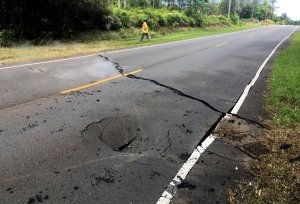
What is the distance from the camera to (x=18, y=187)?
3887mm

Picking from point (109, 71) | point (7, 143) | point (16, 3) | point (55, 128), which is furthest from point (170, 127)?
point (16, 3)

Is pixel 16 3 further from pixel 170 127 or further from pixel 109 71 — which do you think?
pixel 170 127

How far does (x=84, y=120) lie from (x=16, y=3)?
1440cm

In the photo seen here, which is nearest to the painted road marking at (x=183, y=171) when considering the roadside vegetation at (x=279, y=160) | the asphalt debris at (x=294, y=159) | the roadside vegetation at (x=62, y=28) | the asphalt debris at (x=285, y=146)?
the roadside vegetation at (x=279, y=160)

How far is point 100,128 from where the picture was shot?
5840mm

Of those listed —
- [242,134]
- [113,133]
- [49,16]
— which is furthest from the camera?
[49,16]

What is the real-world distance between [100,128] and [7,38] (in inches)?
544

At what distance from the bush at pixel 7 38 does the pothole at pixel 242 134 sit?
14.2m

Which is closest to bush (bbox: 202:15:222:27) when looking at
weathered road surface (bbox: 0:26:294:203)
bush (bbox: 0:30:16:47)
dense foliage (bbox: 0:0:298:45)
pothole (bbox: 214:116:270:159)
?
dense foliage (bbox: 0:0:298:45)

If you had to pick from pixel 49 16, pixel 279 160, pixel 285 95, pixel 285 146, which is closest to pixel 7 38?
pixel 49 16

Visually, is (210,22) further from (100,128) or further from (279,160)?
(279,160)

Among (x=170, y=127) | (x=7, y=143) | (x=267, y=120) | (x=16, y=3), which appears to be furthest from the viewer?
(x=16, y=3)

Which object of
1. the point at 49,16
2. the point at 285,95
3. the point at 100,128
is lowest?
the point at 285,95

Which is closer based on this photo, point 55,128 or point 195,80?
point 55,128
